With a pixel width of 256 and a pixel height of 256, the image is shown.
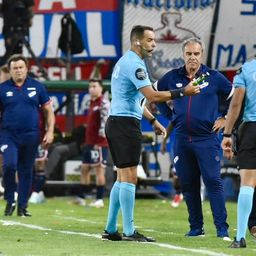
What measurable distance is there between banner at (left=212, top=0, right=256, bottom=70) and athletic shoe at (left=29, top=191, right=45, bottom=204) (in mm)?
4641

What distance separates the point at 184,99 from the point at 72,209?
19.8 ft

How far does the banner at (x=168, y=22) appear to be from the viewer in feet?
73.4

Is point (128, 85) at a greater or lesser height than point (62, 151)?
greater

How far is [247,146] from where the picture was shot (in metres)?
11.3

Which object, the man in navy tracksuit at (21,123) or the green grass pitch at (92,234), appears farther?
the man in navy tracksuit at (21,123)

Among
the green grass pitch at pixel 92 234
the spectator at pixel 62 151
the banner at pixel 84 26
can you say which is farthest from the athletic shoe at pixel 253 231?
the banner at pixel 84 26

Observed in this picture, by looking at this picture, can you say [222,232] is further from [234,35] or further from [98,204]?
[234,35]

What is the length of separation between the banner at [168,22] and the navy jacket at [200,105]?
31.3 ft

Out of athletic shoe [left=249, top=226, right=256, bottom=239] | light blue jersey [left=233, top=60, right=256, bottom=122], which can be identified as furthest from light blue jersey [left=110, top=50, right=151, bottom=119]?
athletic shoe [left=249, top=226, right=256, bottom=239]

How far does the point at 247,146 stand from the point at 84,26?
11.3 m

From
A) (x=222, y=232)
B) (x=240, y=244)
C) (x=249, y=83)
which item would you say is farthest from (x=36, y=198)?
(x=240, y=244)

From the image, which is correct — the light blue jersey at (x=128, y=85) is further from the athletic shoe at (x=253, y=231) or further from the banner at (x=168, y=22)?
the banner at (x=168, y=22)

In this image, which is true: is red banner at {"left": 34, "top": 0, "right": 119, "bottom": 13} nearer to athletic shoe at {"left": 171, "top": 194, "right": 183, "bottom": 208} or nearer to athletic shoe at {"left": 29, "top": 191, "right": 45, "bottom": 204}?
athletic shoe at {"left": 29, "top": 191, "right": 45, "bottom": 204}

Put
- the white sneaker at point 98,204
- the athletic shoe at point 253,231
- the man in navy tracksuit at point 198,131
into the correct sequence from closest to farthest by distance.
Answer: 1. the man in navy tracksuit at point 198,131
2. the athletic shoe at point 253,231
3. the white sneaker at point 98,204
